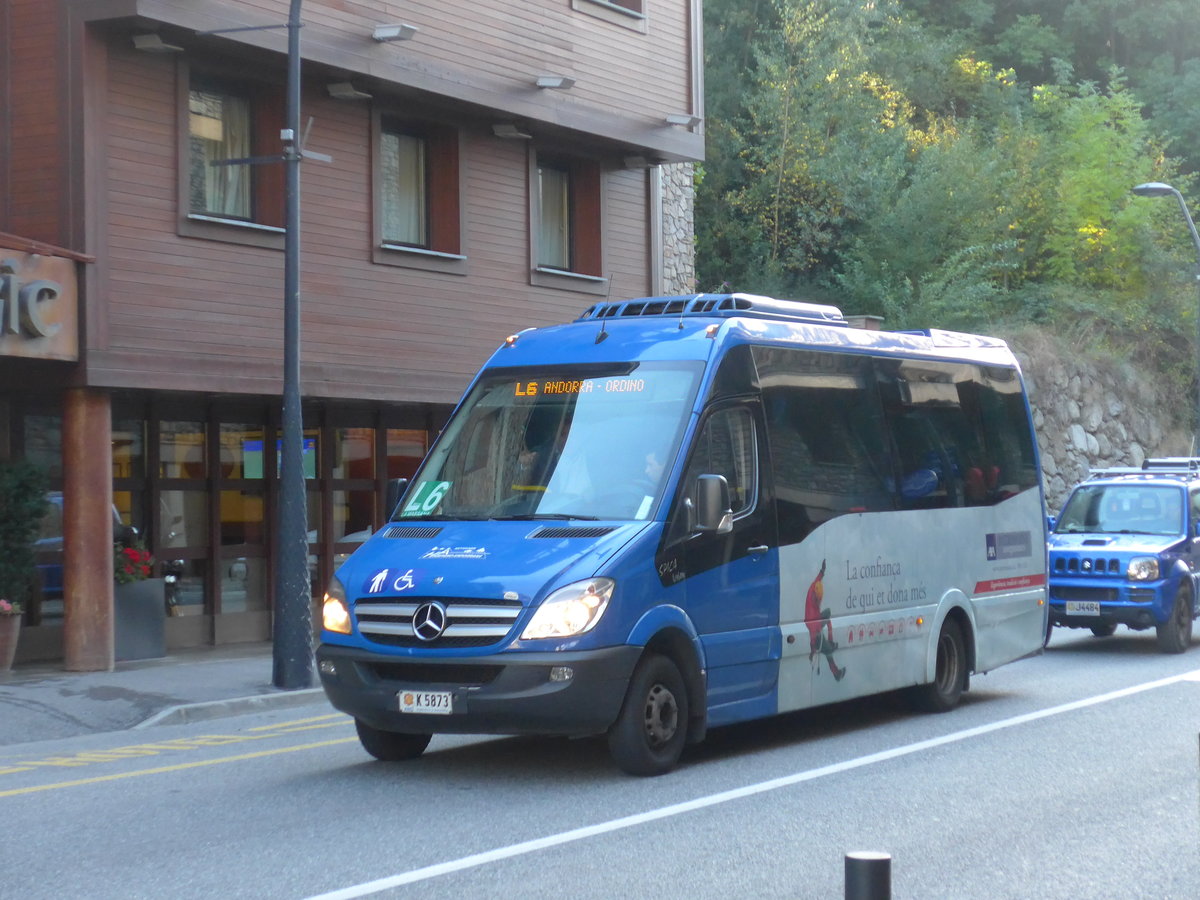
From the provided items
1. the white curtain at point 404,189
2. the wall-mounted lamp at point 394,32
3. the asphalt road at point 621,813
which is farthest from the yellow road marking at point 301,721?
the wall-mounted lamp at point 394,32

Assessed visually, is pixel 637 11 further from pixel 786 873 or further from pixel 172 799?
pixel 786 873

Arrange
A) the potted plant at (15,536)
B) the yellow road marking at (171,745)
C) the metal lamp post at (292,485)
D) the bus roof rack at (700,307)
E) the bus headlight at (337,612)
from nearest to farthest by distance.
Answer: the bus headlight at (337,612)
the yellow road marking at (171,745)
the bus roof rack at (700,307)
the metal lamp post at (292,485)
the potted plant at (15,536)

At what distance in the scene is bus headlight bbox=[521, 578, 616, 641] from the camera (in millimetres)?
8797

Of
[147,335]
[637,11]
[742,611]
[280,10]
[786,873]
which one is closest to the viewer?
[786,873]

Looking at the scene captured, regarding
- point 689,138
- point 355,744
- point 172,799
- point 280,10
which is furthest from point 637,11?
point 172,799

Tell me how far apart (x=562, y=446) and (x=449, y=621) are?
1.56 m

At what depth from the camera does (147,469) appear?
1734 cm

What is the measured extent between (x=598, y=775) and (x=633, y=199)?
14.9 meters

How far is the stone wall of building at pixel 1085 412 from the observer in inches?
1342

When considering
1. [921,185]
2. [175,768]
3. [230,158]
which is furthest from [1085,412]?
[175,768]

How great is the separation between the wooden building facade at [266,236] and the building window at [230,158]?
3 centimetres

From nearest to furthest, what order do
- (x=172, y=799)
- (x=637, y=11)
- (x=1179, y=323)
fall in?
(x=172, y=799) → (x=637, y=11) → (x=1179, y=323)

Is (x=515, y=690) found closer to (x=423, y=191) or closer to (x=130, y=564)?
(x=130, y=564)

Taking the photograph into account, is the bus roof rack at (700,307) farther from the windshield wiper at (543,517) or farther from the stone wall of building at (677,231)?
the stone wall of building at (677,231)
